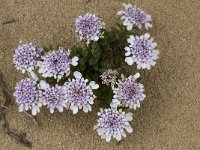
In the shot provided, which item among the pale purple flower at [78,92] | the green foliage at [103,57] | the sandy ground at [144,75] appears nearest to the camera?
the pale purple flower at [78,92]

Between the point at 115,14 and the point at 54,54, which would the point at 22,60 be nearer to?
the point at 54,54

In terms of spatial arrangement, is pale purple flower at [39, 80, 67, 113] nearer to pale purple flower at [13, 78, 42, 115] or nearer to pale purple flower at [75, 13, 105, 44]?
pale purple flower at [13, 78, 42, 115]

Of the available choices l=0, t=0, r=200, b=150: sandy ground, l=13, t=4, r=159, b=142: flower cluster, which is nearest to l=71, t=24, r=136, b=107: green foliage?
l=13, t=4, r=159, b=142: flower cluster

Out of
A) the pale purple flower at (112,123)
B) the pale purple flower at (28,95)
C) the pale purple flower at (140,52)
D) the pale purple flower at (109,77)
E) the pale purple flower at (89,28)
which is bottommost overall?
the pale purple flower at (112,123)

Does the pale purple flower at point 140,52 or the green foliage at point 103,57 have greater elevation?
the pale purple flower at point 140,52

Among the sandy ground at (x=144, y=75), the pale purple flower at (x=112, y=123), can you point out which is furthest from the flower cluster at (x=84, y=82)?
the sandy ground at (x=144, y=75)

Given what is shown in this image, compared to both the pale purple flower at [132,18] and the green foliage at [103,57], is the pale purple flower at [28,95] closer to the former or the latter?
the green foliage at [103,57]
